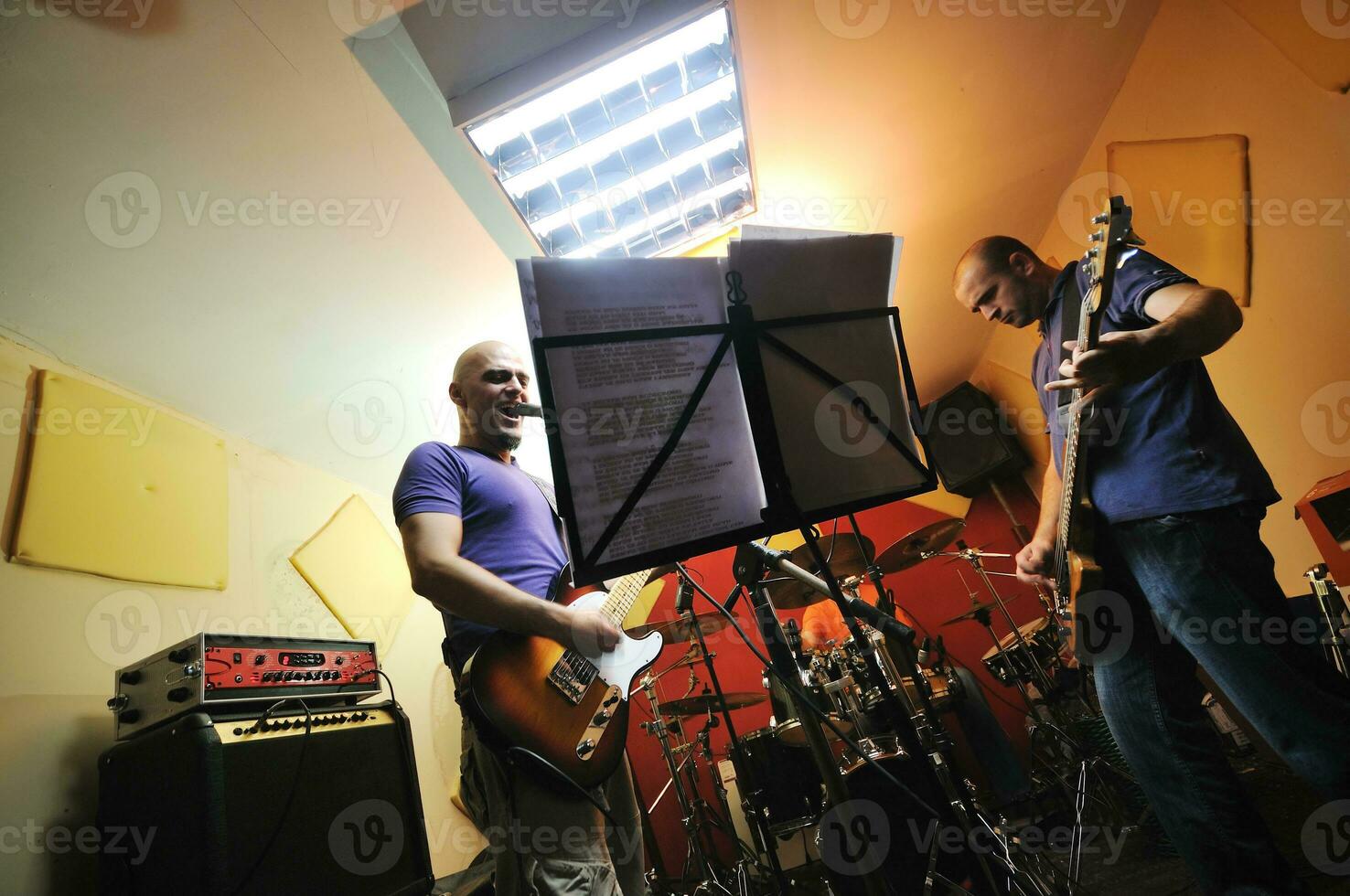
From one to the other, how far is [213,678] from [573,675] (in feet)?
2.93

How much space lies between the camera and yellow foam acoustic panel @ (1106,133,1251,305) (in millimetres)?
2695

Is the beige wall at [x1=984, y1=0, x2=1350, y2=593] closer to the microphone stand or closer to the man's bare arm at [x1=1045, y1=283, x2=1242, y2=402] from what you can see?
the man's bare arm at [x1=1045, y1=283, x2=1242, y2=402]

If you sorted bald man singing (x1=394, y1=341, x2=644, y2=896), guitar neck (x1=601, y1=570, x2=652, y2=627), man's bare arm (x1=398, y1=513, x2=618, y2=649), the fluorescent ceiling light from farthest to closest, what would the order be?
1. the fluorescent ceiling light
2. guitar neck (x1=601, y1=570, x2=652, y2=627)
3. man's bare arm (x1=398, y1=513, x2=618, y2=649)
4. bald man singing (x1=394, y1=341, x2=644, y2=896)

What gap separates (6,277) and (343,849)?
1862mm

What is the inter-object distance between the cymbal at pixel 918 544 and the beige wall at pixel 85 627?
2.89 meters

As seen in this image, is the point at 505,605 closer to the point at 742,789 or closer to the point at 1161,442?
the point at 742,789

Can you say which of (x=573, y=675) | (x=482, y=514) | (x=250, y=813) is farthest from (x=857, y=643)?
(x=250, y=813)

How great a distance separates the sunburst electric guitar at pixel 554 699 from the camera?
4.72 ft

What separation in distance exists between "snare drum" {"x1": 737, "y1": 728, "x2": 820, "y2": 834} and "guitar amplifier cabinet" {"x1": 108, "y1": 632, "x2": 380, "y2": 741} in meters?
2.23

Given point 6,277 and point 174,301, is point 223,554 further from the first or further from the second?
point 6,277

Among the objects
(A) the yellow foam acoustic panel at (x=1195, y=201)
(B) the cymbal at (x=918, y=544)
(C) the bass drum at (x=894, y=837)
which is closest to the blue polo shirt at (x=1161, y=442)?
(C) the bass drum at (x=894, y=837)

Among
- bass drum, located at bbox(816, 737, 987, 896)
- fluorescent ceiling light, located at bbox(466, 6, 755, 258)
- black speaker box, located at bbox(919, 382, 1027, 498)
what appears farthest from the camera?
black speaker box, located at bbox(919, 382, 1027, 498)

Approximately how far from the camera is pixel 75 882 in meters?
1.52

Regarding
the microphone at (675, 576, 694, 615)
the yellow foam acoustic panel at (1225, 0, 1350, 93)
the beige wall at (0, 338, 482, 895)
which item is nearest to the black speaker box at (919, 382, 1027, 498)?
the yellow foam acoustic panel at (1225, 0, 1350, 93)
